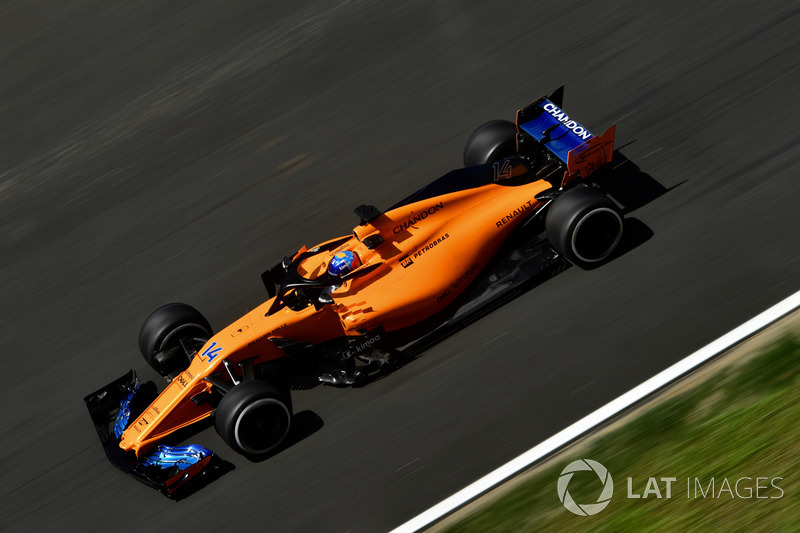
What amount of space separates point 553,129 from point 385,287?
9.26ft

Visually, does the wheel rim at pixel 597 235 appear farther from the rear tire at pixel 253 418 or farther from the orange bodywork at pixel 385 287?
the rear tire at pixel 253 418

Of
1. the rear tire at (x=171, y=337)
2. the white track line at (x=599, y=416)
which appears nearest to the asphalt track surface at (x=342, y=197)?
the white track line at (x=599, y=416)

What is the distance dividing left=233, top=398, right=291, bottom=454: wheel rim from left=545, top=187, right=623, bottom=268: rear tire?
3.44 m

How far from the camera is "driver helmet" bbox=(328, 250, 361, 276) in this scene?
Result: 9.98 metres

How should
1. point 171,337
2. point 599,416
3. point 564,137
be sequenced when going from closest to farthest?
point 599,416
point 171,337
point 564,137

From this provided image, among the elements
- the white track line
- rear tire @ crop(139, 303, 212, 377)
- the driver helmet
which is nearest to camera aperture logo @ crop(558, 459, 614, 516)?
the white track line

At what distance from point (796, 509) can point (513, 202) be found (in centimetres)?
431

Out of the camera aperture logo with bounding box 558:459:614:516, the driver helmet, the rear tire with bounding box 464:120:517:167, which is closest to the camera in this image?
the camera aperture logo with bounding box 558:459:614:516

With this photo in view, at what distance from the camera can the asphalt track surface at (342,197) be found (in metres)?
9.56

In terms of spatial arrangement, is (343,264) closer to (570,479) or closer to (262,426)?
(262,426)

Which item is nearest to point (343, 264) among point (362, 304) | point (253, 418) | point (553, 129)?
point (362, 304)

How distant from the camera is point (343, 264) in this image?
998 centimetres

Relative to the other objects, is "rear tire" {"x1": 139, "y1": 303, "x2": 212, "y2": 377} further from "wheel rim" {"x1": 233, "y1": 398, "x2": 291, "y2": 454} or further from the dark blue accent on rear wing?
the dark blue accent on rear wing

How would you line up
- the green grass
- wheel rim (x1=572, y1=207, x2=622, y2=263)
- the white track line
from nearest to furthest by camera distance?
the green grass < the white track line < wheel rim (x1=572, y1=207, x2=622, y2=263)
